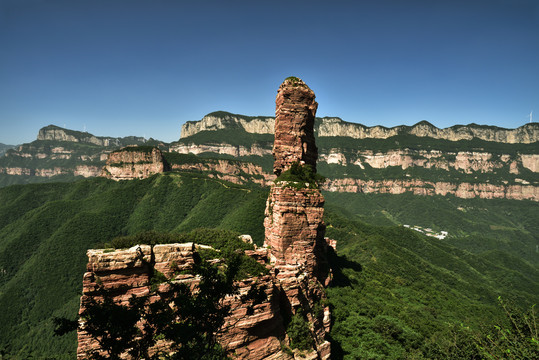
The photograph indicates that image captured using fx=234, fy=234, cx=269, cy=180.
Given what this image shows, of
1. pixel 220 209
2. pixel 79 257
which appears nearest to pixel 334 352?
pixel 220 209

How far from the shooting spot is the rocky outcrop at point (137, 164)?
13475cm

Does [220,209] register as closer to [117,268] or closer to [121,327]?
[117,268]

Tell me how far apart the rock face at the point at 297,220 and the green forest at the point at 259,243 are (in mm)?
6064

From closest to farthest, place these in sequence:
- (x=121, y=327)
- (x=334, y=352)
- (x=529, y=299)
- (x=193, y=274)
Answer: (x=121, y=327) → (x=193, y=274) → (x=334, y=352) → (x=529, y=299)

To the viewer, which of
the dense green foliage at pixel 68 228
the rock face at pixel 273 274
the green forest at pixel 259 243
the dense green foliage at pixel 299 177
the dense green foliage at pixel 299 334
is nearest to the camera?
the rock face at pixel 273 274

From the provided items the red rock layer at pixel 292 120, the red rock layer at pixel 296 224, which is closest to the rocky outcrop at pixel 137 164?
the red rock layer at pixel 292 120

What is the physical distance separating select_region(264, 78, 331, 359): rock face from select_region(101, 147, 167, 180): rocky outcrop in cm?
12142

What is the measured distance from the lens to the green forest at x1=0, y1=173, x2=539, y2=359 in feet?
83.7

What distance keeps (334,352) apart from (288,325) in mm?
9125

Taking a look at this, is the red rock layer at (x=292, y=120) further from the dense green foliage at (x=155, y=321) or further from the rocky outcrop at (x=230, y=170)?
the rocky outcrop at (x=230, y=170)

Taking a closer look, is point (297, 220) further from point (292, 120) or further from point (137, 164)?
point (137, 164)

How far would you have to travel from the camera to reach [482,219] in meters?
190

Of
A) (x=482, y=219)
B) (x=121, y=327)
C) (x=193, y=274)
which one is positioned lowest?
(x=482, y=219)

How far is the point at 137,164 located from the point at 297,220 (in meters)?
136
